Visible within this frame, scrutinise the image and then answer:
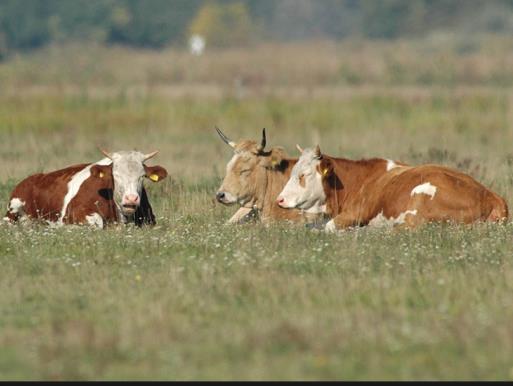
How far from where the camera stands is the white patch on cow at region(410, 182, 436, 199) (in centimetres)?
1273

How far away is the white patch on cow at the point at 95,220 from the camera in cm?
1338

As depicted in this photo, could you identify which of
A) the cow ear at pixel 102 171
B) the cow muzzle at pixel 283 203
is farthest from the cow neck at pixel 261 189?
the cow ear at pixel 102 171

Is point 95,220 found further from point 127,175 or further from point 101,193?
point 127,175

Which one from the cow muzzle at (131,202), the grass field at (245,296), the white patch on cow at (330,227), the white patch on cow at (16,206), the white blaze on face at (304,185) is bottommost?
the grass field at (245,296)

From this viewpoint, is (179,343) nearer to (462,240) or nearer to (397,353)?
(397,353)

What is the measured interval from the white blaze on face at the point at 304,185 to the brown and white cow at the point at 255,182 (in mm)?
346

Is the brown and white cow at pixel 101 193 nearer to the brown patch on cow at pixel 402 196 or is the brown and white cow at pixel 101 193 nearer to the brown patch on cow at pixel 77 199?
the brown patch on cow at pixel 77 199

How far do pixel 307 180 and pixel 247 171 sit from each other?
0.77 meters

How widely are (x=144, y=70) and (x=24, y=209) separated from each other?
2987cm

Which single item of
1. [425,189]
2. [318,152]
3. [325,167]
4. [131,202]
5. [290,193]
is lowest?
[131,202]

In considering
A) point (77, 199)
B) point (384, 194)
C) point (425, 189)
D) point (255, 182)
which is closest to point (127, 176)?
point (77, 199)

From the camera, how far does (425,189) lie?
12.8 m

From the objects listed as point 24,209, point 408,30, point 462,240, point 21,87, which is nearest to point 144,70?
point 21,87

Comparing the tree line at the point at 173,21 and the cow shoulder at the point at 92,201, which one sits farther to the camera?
the tree line at the point at 173,21
